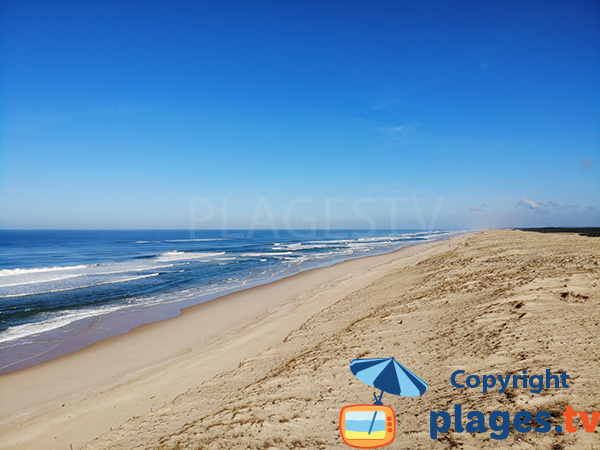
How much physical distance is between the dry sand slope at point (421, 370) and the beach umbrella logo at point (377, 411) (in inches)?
5.7

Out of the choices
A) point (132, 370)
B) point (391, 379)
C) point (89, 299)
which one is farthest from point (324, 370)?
point (89, 299)

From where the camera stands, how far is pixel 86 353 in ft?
34.9

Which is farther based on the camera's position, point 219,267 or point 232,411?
point 219,267

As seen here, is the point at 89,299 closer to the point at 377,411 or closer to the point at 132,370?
the point at 132,370

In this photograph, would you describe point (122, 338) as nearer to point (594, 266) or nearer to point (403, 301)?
point (403, 301)

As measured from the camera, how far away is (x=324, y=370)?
6.00 meters

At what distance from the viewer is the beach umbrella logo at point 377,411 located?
3.92 meters

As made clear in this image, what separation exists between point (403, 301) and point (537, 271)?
454 centimetres

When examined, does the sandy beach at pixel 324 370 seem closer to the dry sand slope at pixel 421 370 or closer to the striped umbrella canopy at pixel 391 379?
the dry sand slope at pixel 421 370

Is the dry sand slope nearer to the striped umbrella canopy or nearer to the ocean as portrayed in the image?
the striped umbrella canopy

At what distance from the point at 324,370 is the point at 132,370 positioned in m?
6.84

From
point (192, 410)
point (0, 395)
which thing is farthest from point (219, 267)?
point (192, 410)

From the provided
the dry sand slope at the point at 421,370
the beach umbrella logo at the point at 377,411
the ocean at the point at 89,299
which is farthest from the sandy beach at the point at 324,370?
the ocean at the point at 89,299

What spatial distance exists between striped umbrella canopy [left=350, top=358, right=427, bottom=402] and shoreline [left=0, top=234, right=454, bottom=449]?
4682 millimetres
